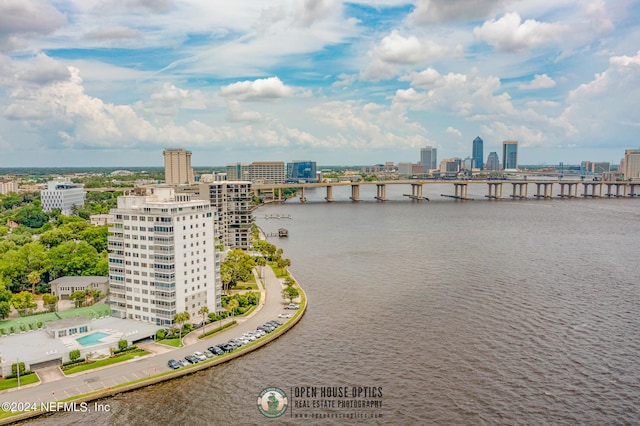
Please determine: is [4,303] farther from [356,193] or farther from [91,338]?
[356,193]

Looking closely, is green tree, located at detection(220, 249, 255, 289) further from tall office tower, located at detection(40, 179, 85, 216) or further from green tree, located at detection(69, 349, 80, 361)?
tall office tower, located at detection(40, 179, 85, 216)

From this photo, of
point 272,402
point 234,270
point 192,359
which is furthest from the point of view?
point 234,270

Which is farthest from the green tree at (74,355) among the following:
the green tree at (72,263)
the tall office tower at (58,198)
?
the tall office tower at (58,198)

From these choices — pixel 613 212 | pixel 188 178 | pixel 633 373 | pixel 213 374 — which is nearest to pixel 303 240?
pixel 213 374

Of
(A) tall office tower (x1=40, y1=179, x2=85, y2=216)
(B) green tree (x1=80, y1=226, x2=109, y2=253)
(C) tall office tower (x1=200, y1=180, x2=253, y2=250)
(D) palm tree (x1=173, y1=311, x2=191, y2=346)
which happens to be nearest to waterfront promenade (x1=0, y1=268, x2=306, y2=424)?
(D) palm tree (x1=173, y1=311, x2=191, y2=346)

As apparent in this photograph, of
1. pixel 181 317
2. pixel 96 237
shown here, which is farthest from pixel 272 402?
pixel 96 237

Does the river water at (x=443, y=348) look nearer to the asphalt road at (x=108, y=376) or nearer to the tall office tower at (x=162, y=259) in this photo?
the asphalt road at (x=108, y=376)

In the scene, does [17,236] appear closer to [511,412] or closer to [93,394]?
[93,394]
